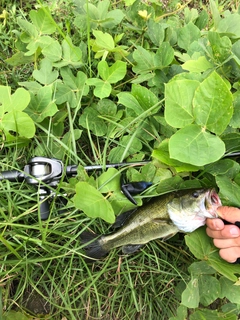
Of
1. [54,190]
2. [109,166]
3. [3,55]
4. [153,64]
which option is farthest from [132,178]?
[3,55]

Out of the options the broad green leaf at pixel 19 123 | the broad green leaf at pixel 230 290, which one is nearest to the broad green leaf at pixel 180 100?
the broad green leaf at pixel 19 123

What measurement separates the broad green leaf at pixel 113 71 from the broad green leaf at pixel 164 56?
0.66 feet

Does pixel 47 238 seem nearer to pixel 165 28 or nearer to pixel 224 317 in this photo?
pixel 224 317

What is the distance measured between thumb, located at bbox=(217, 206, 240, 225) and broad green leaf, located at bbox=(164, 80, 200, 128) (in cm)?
54

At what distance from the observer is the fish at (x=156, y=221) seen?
1686 mm

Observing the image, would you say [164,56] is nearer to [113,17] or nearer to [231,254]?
[113,17]

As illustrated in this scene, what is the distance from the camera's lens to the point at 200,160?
4.60ft

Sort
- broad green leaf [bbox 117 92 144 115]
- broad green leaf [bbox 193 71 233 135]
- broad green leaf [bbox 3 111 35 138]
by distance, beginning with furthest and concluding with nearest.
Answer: broad green leaf [bbox 117 92 144 115] → broad green leaf [bbox 3 111 35 138] → broad green leaf [bbox 193 71 233 135]

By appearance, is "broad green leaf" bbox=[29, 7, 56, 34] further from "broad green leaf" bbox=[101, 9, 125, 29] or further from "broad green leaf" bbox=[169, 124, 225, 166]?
"broad green leaf" bbox=[169, 124, 225, 166]

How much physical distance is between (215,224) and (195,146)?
1.72ft

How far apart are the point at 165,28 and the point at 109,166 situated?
1.00 m

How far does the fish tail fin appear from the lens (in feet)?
6.35

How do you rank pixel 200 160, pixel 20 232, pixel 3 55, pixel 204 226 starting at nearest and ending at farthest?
1. pixel 200 160
2. pixel 204 226
3. pixel 20 232
4. pixel 3 55

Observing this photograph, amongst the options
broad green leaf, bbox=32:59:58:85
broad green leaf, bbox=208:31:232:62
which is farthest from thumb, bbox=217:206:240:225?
broad green leaf, bbox=32:59:58:85
